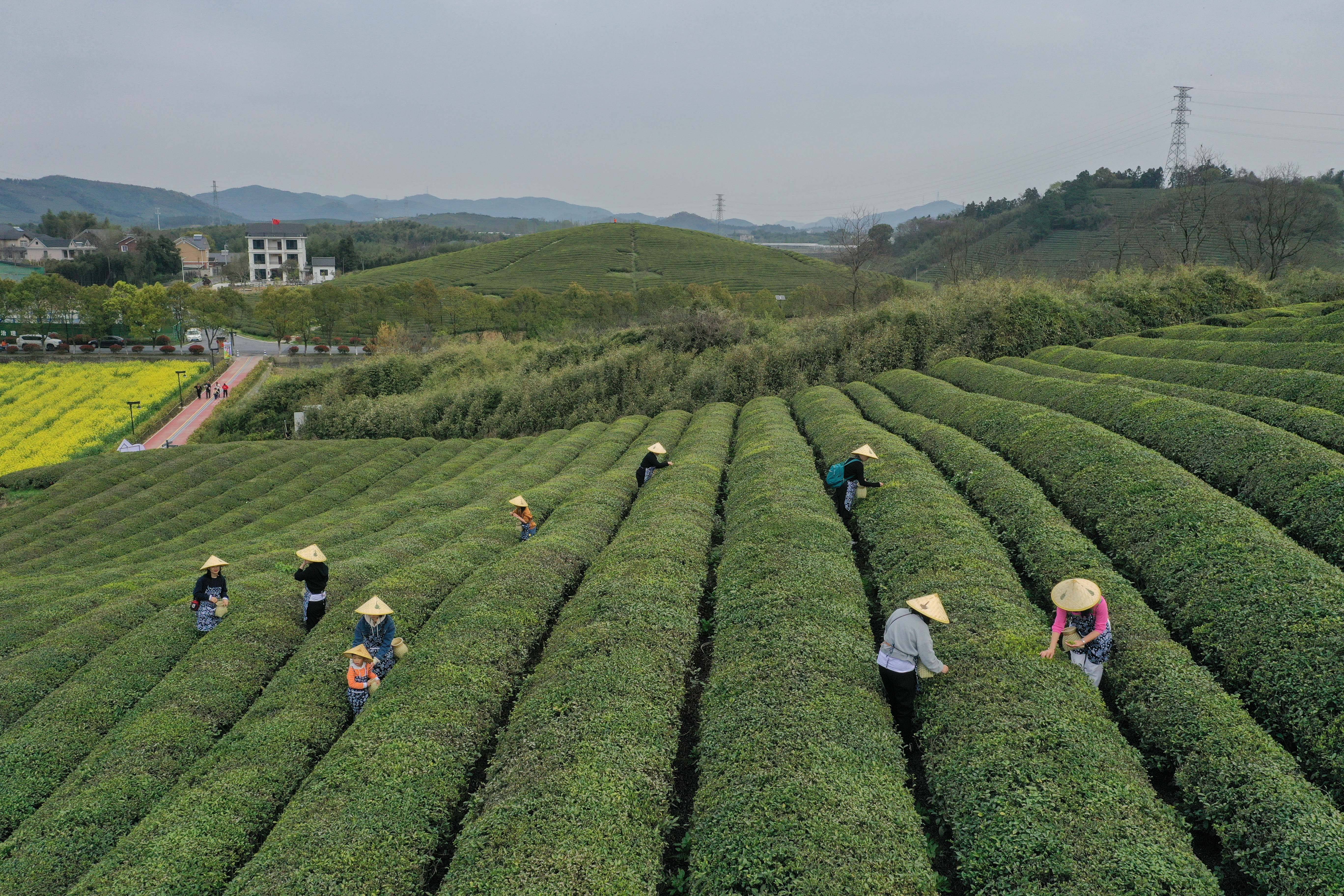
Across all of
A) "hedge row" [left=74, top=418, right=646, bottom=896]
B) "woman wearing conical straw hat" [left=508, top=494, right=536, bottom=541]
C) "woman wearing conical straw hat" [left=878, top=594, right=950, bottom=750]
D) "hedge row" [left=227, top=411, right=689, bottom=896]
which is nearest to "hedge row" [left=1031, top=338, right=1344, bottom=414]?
"woman wearing conical straw hat" [left=878, top=594, right=950, bottom=750]

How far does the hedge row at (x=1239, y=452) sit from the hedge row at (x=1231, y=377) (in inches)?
114

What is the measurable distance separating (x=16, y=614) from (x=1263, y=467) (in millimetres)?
34364

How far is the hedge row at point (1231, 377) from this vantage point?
862 inches

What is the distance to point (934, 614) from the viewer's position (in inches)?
441

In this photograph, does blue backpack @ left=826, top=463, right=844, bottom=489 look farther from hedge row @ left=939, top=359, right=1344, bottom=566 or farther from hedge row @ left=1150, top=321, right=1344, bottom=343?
hedge row @ left=1150, top=321, right=1344, bottom=343

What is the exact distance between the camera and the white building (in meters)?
169

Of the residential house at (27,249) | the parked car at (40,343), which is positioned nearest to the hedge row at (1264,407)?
the parked car at (40,343)

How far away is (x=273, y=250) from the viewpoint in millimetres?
171625

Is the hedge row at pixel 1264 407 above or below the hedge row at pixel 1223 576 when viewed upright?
above

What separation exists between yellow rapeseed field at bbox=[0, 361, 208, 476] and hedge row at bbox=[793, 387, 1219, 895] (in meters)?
68.7

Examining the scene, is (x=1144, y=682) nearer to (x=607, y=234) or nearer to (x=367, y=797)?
(x=367, y=797)

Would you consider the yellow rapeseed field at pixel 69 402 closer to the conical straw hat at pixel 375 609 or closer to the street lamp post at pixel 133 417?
the street lamp post at pixel 133 417

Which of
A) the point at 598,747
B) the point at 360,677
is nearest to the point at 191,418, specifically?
the point at 360,677

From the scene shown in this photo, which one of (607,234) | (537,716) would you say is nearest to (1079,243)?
(607,234)
